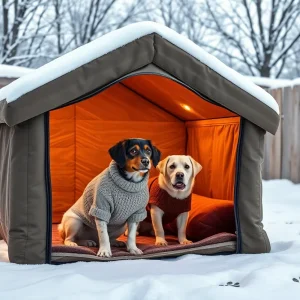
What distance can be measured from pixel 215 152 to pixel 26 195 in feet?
7.50

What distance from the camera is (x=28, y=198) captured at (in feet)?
12.2

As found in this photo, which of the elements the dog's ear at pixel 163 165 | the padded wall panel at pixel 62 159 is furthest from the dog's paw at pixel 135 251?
the padded wall panel at pixel 62 159

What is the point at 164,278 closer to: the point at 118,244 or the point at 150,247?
the point at 150,247

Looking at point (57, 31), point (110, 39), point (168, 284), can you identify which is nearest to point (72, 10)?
point (57, 31)

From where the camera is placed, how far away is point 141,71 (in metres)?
3.97

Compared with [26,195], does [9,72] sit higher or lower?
higher

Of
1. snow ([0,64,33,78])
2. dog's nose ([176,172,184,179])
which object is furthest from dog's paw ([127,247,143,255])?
snow ([0,64,33,78])

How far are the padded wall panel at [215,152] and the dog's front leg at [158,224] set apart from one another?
748mm

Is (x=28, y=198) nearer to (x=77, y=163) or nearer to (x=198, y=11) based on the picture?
(x=77, y=163)

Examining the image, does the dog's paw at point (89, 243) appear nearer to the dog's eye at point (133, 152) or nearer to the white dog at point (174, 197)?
the white dog at point (174, 197)

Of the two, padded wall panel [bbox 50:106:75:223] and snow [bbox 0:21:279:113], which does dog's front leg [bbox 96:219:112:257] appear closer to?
snow [bbox 0:21:279:113]

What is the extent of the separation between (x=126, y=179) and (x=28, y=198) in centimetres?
82

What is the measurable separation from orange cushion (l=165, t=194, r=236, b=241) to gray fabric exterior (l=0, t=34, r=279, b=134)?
88cm

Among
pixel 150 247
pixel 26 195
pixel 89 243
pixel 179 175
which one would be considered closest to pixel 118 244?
pixel 89 243
